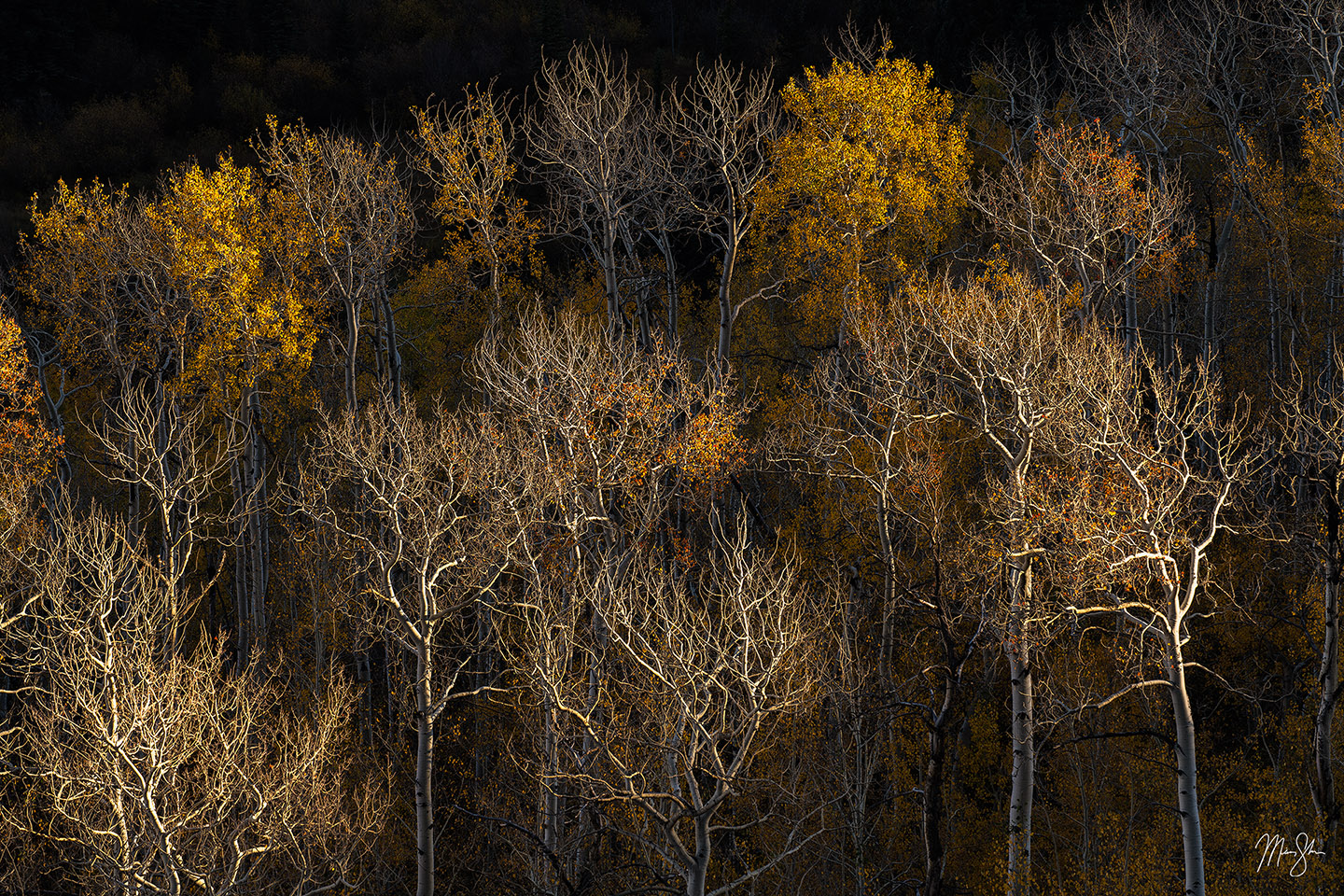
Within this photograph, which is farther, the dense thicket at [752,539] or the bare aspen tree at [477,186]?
the bare aspen tree at [477,186]

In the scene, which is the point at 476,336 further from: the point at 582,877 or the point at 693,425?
the point at 582,877

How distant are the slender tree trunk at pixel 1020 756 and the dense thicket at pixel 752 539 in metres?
0.12

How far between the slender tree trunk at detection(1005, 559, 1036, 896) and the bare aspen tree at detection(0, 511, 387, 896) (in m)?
12.6

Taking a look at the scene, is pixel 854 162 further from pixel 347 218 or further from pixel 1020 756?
pixel 347 218

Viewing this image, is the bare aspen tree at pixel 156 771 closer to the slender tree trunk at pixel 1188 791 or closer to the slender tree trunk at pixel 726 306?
the slender tree trunk at pixel 726 306

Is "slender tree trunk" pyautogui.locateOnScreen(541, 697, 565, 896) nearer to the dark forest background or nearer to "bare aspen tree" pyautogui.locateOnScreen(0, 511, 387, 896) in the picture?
"bare aspen tree" pyautogui.locateOnScreen(0, 511, 387, 896)

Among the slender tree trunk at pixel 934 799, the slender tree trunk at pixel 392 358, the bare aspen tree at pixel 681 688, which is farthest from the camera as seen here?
the slender tree trunk at pixel 392 358
